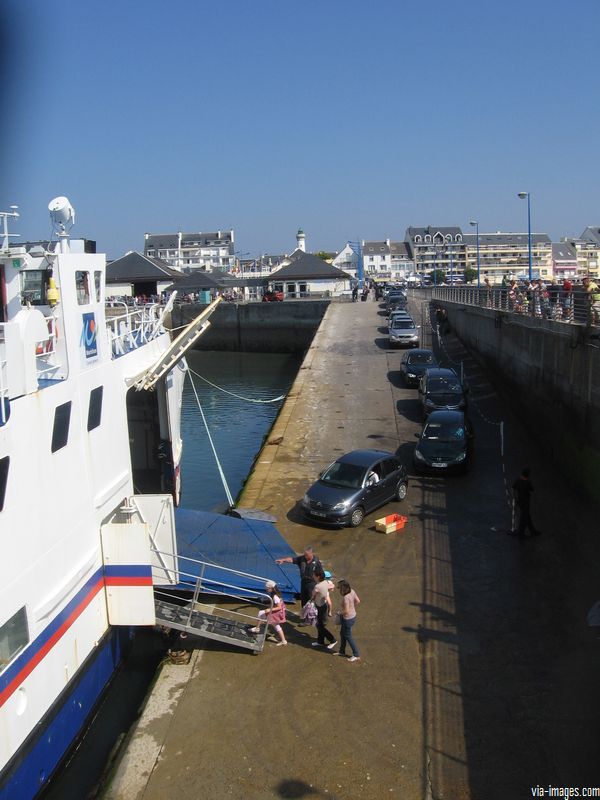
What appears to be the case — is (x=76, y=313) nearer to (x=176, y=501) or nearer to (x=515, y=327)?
(x=176, y=501)

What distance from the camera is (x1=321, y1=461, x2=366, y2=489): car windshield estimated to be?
54.4 ft

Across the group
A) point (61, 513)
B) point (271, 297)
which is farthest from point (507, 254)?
point (61, 513)

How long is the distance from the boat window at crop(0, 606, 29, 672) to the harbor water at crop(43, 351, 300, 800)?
192 cm

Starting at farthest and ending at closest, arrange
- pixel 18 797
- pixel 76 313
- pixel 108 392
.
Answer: pixel 108 392, pixel 76 313, pixel 18 797

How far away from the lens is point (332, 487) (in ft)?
54.4

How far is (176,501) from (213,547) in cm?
388

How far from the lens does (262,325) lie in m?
70.1

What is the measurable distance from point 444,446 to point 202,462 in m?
10.9

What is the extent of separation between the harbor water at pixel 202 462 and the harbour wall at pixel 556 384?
32.4 feet

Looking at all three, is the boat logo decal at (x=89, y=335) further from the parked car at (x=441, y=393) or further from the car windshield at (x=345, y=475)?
the parked car at (x=441, y=393)

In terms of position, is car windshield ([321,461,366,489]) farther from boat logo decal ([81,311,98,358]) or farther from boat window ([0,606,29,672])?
boat window ([0,606,29,672])

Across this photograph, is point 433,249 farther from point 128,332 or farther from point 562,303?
point 128,332

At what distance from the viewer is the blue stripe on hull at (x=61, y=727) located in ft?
26.5

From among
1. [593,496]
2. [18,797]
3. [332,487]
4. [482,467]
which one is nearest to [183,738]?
[18,797]
